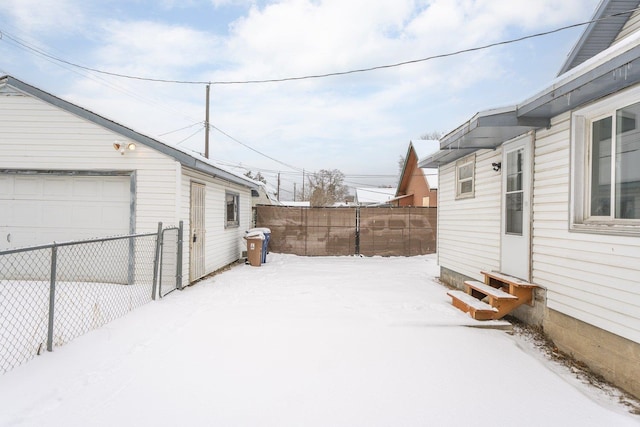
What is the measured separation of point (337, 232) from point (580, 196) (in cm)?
860

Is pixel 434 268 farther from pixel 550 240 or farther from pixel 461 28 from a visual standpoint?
pixel 461 28

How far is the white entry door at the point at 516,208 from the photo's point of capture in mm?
4594

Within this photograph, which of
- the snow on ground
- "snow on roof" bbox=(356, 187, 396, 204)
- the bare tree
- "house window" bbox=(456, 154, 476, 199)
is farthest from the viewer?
the bare tree

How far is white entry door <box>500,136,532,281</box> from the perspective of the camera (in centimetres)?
459

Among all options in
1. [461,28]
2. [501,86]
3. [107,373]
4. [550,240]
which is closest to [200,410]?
[107,373]

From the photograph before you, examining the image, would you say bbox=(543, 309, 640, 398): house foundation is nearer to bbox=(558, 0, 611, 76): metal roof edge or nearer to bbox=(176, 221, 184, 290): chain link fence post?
bbox=(558, 0, 611, 76): metal roof edge

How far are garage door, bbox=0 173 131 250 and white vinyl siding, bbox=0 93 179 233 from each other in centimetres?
30

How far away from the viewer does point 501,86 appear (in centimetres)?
1320

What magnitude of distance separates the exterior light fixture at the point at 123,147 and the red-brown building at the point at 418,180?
12.5 meters

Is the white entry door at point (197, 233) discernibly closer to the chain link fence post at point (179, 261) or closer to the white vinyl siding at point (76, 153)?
the chain link fence post at point (179, 261)

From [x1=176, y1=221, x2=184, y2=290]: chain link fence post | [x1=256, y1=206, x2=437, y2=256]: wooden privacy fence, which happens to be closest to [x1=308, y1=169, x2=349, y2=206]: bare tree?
[x1=256, y1=206, x2=437, y2=256]: wooden privacy fence

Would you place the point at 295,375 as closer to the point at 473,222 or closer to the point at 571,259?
the point at 571,259

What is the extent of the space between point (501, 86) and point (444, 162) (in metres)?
7.85


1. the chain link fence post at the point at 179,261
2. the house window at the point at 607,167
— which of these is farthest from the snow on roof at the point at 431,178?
the chain link fence post at the point at 179,261
